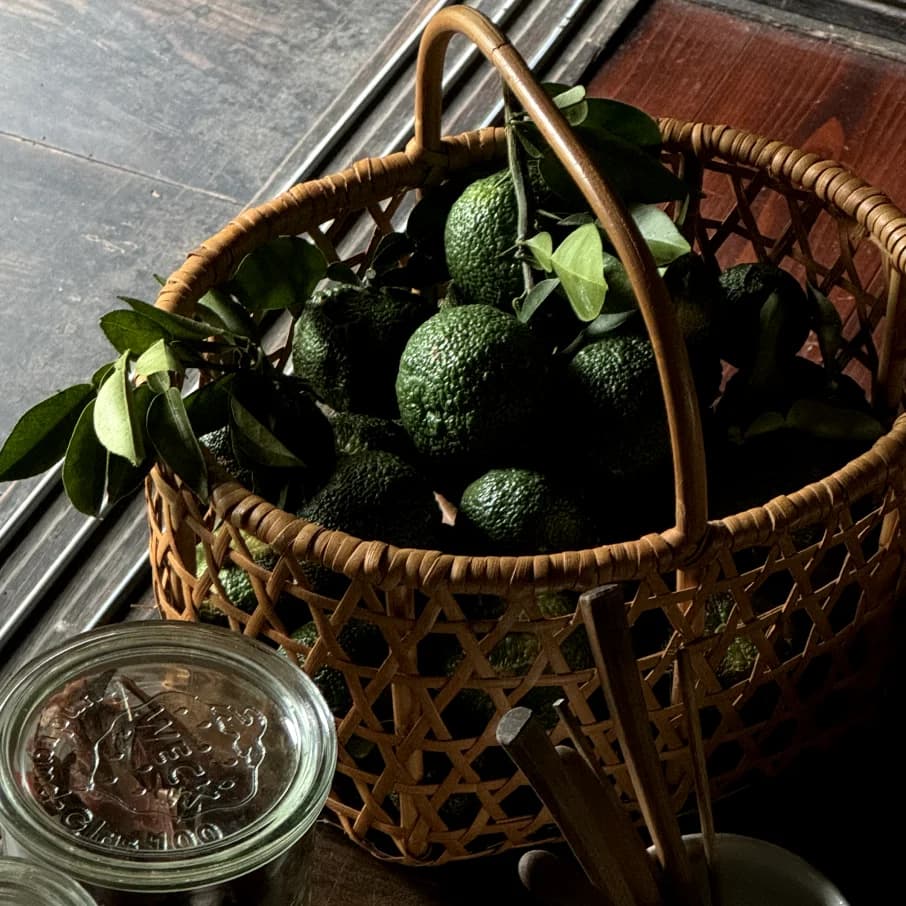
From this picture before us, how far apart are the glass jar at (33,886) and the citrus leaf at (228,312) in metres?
0.30

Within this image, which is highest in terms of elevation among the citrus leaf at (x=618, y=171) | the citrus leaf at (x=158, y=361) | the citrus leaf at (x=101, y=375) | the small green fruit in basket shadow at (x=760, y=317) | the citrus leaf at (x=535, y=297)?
the citrus leaf at (x=618, y=171)

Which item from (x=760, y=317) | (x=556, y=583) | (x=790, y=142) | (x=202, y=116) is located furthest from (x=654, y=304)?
(x=202, y=116)

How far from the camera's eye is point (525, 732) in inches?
16.4

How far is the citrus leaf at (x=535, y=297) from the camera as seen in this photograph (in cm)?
68

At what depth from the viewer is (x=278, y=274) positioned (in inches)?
27.8

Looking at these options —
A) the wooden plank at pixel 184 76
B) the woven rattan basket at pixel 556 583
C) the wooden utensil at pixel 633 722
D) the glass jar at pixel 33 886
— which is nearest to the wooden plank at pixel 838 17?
the wooden plank at pixel 184 76

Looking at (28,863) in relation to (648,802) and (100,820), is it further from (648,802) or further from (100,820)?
(648,802)

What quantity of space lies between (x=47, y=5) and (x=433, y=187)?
722 mm

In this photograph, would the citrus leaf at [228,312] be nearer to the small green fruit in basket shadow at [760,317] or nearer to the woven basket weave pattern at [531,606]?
the woven basket weave pattern at [531,606]

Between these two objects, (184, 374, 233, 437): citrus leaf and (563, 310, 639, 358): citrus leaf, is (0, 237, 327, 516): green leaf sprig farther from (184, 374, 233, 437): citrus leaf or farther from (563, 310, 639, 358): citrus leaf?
(563, 310, 639, 358): citrus leaf

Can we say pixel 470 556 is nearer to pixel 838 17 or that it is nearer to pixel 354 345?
pixel 354 345

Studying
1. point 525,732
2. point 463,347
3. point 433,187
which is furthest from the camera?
point 433,187

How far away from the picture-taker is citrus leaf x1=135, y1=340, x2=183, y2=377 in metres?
0.60

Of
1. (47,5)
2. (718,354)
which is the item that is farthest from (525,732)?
(47,5)
